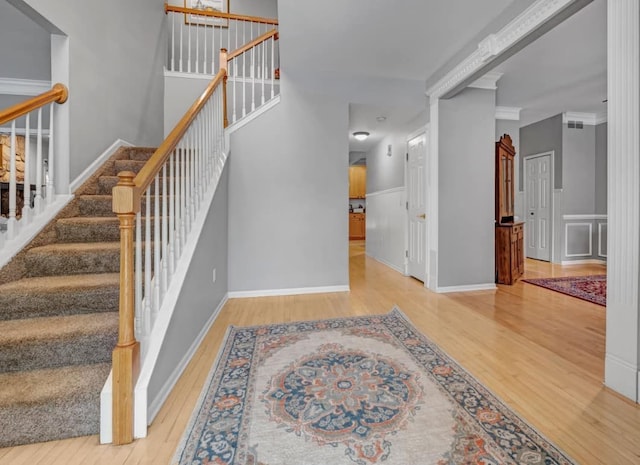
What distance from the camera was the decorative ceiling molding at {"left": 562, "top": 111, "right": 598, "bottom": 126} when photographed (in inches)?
199

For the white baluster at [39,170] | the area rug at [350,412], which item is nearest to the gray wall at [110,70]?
the white baluster at [39,170]

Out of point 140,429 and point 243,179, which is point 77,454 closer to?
point 140,429

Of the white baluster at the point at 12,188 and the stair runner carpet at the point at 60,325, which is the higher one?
the white baluster at the point at 12,188

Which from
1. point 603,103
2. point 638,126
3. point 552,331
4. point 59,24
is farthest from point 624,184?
point 603,103

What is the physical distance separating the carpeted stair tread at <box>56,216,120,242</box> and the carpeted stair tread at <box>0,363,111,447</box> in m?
1.05

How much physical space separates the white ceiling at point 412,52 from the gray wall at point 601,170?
1048 millimetres

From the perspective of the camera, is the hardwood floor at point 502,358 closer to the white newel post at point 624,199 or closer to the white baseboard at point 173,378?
the white baseboard at point 173,378

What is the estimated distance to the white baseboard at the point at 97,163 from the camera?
241 cm

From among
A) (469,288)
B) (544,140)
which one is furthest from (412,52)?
(544,140)

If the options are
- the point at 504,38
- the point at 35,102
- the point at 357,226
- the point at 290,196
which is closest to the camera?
the point at 35,102

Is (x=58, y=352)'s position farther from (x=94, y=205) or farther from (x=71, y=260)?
(x=94, y=205)

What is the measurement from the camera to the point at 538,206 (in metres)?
5.64

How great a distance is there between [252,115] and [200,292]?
7.01 feet

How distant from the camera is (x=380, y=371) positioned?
180cm
